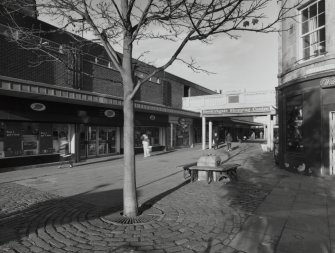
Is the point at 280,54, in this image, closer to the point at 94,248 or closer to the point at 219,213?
the point at 219,213

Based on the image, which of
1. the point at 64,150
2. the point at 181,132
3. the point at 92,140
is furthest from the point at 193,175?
the point at 181,132

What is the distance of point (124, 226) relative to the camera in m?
4.83

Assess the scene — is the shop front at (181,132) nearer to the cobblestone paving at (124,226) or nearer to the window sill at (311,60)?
the window sill at (311,60)

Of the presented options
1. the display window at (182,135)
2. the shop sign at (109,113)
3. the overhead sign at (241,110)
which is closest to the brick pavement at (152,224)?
the shop sign at (109,113)

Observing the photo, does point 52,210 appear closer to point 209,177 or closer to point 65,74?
point 209,177

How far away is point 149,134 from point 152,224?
16.8m

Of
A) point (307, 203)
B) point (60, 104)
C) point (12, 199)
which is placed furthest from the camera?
point (60, 104)

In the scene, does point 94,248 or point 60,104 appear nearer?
point 94,248

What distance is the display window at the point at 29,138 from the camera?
11.9 meters

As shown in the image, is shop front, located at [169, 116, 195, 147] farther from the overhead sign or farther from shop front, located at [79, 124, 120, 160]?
shop front, located at [79, 124, 120, 160]

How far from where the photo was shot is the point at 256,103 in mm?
23438

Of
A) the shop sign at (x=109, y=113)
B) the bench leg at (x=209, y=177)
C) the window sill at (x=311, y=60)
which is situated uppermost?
the window sill at (x=311, y=60)

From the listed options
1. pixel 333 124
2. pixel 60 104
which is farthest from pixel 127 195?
pixel 60 104

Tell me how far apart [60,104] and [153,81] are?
11.5 m
